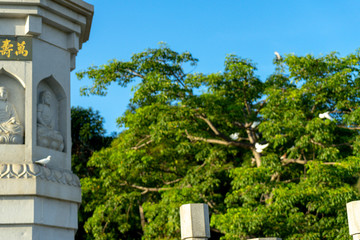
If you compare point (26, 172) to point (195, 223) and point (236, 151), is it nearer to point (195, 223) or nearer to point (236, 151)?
point (195, 223)

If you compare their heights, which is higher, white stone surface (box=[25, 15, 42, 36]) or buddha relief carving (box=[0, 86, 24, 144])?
white stone surface (box=[25, 15, 42, 36])

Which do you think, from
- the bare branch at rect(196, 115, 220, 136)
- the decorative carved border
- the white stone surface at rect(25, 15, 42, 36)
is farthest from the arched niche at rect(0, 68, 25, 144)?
the bare branch at rect(196, 115, 220, 136)

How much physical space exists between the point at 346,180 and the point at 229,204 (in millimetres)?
2925

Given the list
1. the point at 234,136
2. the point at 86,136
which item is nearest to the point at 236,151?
the point at 234,136

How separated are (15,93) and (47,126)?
44 cm

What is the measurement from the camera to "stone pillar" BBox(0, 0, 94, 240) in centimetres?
514

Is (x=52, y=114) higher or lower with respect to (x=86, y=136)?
lower

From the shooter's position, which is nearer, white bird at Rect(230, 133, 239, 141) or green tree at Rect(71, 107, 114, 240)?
white bird at Rect(230, 133, 239, 141)

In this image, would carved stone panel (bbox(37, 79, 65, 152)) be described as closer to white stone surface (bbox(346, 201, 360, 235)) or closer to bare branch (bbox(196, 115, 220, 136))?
white stone surface (bbox(346, 201, 360, 235))

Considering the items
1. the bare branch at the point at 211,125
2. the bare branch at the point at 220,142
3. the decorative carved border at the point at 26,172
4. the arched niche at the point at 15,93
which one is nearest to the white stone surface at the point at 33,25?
the arched niche at the point at 15,93

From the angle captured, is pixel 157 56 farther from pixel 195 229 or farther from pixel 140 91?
pixel 195 229

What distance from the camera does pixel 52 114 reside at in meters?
5.78

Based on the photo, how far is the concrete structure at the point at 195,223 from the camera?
529 centimetres

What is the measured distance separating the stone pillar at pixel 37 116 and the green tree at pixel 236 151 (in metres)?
6.07
